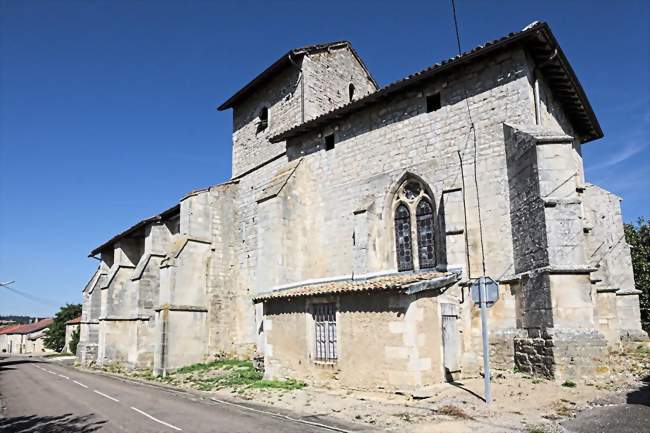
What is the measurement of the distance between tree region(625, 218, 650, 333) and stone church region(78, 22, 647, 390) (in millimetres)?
9007

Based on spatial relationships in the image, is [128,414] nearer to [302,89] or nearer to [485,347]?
[485,347]

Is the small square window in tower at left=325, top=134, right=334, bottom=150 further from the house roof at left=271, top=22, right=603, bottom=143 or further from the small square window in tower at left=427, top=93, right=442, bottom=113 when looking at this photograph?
the small square window in tower at left=427, top=93, right=442, bottom=113

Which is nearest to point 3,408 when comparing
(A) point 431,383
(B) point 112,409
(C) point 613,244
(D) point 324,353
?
(B) point 112,409

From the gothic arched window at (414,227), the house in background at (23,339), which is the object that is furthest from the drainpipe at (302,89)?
the house in background at (23,339)

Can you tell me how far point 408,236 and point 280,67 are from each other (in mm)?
10548

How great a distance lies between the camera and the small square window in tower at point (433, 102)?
1316 centimetres

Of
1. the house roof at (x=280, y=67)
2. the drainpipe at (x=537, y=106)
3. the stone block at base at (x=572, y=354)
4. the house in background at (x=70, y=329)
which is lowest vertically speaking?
the house in background at (x=70, y=329)

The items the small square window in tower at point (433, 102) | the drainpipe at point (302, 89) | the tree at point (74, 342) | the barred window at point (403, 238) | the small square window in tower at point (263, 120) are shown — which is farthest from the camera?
the tree at point (74, 342)

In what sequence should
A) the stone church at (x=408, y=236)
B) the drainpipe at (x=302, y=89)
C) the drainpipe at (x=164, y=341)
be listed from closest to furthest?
1. the stone church at (x=408, y=236)
2. the drainpipe at (x=164, y=341)
3. the drainpipe at (x=302, y=89)

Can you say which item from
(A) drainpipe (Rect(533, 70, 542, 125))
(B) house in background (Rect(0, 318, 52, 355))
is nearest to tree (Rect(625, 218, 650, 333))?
(A) drainpipe (Rect(533, 70, 542, 125))

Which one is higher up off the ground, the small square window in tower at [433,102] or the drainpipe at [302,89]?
the drainpipe at [302,89]

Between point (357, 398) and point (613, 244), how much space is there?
A: 32.6ft

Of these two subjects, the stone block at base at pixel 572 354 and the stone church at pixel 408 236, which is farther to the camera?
the stone church at pixel 408 236

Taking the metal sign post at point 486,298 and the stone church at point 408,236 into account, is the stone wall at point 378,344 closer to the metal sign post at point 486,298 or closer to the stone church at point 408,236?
the stone church at point 408,236
